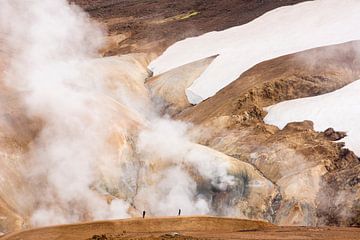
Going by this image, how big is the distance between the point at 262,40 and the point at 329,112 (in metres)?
15.7

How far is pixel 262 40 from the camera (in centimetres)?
5275

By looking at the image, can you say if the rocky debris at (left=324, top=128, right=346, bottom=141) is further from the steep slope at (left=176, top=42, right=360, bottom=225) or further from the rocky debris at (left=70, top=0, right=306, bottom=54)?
the rocky debris at (left=70, top=0, right=306, bottom=54)

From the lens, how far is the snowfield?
48000mm

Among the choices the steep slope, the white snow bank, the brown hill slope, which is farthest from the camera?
the white snow bank

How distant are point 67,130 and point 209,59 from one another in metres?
20.3

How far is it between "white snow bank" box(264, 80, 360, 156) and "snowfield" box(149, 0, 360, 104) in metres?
7.10

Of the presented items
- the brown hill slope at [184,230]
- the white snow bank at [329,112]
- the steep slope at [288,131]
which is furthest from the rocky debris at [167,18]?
the brown hill slope at [184,230]

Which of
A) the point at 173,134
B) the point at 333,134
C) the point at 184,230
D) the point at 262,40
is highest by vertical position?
the point at 262,40

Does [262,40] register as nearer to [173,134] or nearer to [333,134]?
[173,134]

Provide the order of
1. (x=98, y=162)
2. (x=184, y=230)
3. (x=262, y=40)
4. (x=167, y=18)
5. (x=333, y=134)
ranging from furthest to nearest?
(x=167, y=18), (x=262, y=40), (x=333, y=134), (x=98, y=162), (x=184, y=230)

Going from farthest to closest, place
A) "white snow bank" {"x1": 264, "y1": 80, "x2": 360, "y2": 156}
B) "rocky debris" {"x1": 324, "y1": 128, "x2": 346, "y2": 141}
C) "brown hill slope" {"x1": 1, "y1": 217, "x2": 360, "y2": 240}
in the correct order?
"white snow bank" {"x1": 264, "y1": 80, "x2": 360, "y2": 156} < "rocky debris" {"x1": 324, "y1": 128, "x2": 346, "y2": 141} < "brown hill slope" {"x1": 1, "y1": 217, "x2": 360, "y2": 240}

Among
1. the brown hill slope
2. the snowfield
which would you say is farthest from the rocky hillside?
the brown hill slope

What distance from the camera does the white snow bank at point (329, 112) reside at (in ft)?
119

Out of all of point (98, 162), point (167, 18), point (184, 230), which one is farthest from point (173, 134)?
point (167, 18)
